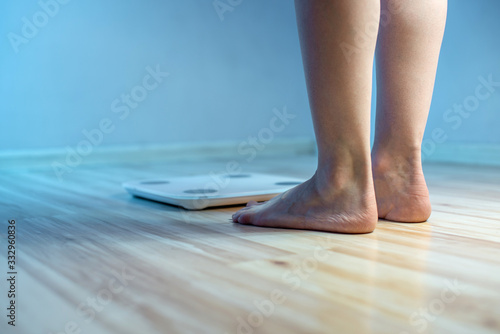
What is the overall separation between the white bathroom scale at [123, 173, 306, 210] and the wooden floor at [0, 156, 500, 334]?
4 cm

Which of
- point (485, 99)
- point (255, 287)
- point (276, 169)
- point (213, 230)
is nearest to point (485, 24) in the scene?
point (485, 99)

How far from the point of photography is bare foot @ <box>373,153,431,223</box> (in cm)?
97

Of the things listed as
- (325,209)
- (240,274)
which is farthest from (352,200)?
(240,274)

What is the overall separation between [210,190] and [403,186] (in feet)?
1.55

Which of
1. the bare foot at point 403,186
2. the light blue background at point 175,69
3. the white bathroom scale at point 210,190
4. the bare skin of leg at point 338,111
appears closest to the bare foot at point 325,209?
the bare skin of leg at point 338,111

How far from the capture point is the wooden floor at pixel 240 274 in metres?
0.51

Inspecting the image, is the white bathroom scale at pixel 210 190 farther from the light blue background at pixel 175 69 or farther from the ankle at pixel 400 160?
the light blue background at pixel 175 69

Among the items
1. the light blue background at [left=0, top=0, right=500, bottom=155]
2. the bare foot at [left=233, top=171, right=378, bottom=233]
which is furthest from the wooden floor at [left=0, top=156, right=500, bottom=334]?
the light blue background at [left=0, top=0, right=500, bottom=155]

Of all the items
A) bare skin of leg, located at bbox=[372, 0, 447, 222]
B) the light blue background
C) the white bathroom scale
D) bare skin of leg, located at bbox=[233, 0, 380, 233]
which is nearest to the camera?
bare skin of leg, located at bbox=[233, 0, 380, 233]

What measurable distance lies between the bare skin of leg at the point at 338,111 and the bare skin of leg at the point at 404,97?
0.12 m

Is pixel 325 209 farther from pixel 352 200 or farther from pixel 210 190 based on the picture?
pixel 210 190

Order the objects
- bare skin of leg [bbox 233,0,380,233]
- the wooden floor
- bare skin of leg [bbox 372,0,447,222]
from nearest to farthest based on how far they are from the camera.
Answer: the wooden floor
bare skin of leg [bbox 233,0,380,233]
bare skin of leg [bbox 372,0,447,222]

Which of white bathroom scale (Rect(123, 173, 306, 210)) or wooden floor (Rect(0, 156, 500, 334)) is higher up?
wooden floor (Rect(0, 156, 500, 334))

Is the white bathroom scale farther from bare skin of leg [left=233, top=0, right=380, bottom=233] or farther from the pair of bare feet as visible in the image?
bare skin of leg [left=233, top=0, right=380, bottom=233]
